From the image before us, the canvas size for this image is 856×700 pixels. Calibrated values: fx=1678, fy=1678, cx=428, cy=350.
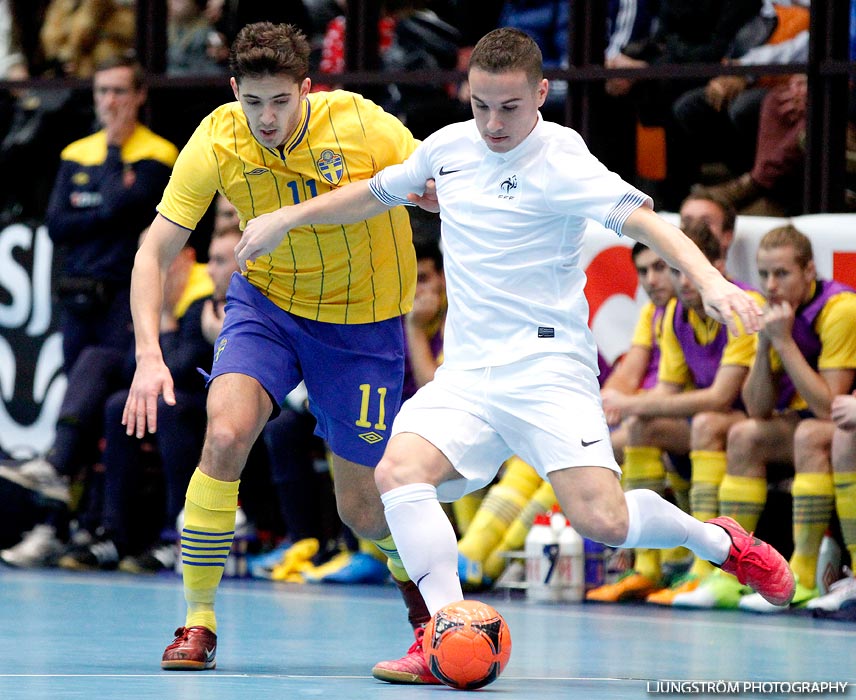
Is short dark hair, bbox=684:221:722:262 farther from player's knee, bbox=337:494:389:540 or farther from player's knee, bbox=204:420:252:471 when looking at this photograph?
player's knee, bbox=204:420:252:471

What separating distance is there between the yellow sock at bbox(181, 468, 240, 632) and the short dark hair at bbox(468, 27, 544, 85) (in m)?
1.59

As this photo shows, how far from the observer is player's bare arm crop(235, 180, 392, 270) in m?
5.34

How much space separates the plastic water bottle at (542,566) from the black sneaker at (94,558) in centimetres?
259

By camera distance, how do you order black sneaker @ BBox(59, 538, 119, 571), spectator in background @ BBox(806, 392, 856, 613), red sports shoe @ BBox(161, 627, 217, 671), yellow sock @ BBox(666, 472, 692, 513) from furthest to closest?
black sneaker @ BBox(59, 538, 119, 571)
yellow sock @ BBox(666, 472, 692, 513)
spectator in background @ BBox(806, 392, 856, 613)
red sports shoe @ BBox(161, 627, 217, 671)

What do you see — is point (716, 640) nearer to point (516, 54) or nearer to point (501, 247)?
point (501, 247)

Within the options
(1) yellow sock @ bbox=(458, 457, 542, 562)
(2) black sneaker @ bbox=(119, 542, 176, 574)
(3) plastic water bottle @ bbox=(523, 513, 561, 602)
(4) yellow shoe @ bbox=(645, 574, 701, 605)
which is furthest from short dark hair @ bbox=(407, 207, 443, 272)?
(2) black sneaker @ bbox=(119, 542, 176, 574)

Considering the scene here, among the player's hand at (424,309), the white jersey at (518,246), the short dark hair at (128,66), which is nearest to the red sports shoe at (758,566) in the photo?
the white jersey at (518,246)

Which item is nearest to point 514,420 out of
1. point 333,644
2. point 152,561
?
point 333,644

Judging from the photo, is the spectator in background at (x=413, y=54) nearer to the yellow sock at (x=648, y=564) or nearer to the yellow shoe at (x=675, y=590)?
the yellow sock at (x=648, y=564)

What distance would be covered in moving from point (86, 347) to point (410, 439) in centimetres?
496

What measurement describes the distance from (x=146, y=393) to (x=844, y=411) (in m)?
3.16

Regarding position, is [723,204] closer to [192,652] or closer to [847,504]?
[847,504]

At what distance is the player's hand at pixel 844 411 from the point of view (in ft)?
22.8

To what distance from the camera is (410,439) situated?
5043mm
